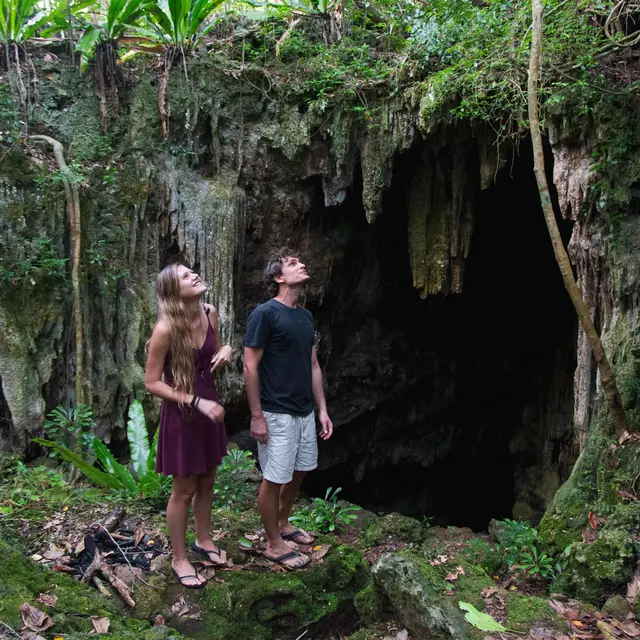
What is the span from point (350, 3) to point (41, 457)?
6.60 m

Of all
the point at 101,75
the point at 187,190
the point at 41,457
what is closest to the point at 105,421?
the point at 41,457

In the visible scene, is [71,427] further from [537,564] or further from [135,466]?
[537,564]

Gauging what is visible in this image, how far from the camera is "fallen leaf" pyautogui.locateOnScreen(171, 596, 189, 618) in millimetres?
2918

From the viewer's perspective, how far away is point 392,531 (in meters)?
4.78

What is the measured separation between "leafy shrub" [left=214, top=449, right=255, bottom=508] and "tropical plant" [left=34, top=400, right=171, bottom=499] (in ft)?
1.70

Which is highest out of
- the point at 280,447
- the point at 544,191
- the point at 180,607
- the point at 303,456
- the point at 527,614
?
the point at 544,191

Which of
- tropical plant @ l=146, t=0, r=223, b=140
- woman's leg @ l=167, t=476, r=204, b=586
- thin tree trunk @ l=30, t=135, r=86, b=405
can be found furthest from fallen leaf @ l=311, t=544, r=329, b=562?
tropical plant @ l=146, t=0, r=223, b=140

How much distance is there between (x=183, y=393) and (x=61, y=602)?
112 cm

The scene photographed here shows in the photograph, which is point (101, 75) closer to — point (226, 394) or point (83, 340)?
point (83, 340)

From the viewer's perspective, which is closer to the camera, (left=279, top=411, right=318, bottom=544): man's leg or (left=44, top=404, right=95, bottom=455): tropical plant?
(left=279, top=411, right=318, bottom=544): man's leg

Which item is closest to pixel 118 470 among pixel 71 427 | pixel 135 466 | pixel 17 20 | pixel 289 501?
pixel 135 466

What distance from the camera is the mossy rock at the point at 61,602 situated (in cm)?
231

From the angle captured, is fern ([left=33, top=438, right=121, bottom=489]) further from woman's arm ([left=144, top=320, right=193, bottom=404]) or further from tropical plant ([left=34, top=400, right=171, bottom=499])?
woman's arm ([left=144, top=320, right=193, bottom=404])

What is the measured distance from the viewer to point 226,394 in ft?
23.1
